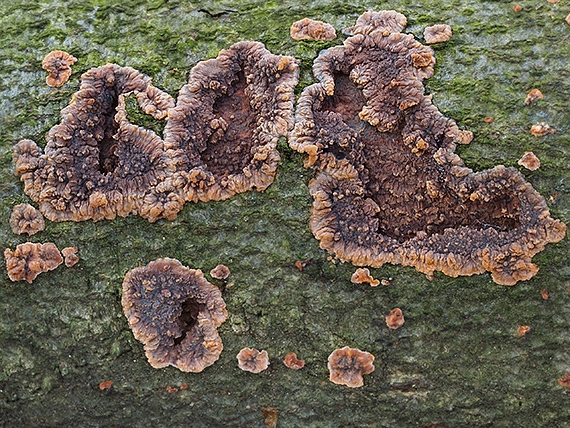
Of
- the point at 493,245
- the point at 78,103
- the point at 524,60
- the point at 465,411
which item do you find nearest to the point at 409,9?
the point at 524,60

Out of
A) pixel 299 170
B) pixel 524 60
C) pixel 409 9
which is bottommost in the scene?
pixel 299 170

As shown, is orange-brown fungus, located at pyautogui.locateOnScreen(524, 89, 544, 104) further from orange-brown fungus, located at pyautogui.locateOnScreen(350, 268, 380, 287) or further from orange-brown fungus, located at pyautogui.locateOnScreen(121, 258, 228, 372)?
orange-brown fungus, located at pyautogui.locateOnScreen(121, 258, 228, 372)

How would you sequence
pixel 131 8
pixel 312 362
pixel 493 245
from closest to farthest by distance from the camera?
Answer: pixel 493 245, pixel 312 362, pixel 131 8

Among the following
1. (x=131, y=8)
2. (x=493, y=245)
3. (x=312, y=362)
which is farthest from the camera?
(x=131, y=8)

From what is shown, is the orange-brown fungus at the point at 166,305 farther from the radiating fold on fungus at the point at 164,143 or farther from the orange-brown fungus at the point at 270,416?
the orange-brown fungus at the point at 270,416

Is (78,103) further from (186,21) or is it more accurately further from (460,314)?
(460,314)

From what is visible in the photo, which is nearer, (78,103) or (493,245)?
(493,245)

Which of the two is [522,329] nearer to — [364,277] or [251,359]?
[364,277]
